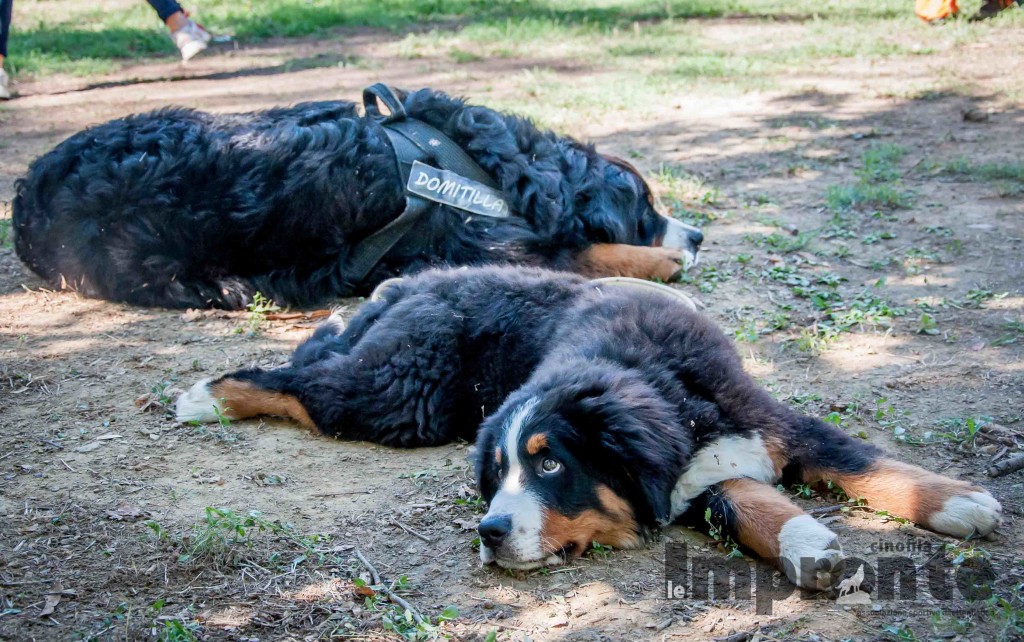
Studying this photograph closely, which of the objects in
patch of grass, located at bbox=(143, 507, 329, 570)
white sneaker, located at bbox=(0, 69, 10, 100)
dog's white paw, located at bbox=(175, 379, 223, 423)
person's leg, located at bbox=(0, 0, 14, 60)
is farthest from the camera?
white sneaker, located at bbox=(0, 69, 10, 100)

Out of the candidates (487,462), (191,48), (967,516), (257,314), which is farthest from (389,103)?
(191,48)

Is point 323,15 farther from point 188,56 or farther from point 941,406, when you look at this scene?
point 941,406

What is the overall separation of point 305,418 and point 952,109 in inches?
269

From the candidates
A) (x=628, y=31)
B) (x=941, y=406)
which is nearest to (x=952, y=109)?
(x=628, y=31)

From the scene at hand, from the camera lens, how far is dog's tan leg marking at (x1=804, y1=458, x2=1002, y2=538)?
3.24m

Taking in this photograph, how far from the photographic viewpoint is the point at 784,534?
10.2 ft

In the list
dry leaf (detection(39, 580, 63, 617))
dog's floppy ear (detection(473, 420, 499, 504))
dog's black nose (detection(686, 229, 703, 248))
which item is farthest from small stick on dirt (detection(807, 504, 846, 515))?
dog's black nose (detection(686, 229, 703, 248))

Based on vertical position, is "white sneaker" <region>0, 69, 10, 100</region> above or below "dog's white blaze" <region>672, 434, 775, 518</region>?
above

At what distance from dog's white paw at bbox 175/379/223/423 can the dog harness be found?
1.56 metres

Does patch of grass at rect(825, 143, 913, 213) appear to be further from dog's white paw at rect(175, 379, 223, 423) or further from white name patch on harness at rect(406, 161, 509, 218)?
dog's white paw at rect(175, 379, 223, 423)

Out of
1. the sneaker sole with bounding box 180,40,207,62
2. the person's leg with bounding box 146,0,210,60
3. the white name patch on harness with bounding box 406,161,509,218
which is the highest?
the person's leg with bounding box 146,0,210,60

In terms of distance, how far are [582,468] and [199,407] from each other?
1893 mm

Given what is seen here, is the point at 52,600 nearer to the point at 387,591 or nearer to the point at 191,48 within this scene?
the point at 387,591

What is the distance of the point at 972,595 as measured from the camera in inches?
115
